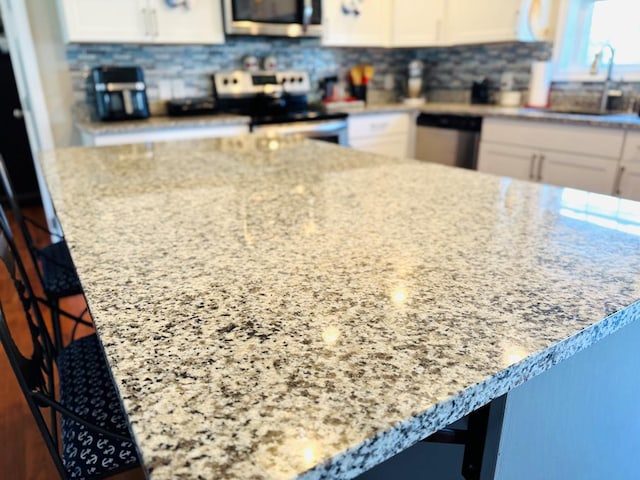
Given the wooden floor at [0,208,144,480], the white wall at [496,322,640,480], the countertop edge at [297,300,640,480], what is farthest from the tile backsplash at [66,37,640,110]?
the countertop edge at [297,300,640,480]

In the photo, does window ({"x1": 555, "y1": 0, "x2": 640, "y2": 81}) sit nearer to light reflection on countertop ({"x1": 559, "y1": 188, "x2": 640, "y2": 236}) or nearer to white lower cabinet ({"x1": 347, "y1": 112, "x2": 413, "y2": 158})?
white lower cabinet ({"x1": 347, "y1": 112, "x2": 413, "y2": 158})

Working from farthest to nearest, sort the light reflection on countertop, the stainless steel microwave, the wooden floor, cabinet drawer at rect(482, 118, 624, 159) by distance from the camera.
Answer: the stainless steel microwave < cabinet drawer at rect(482, 118, 624, 159) < the wooden floor < the light reflection on countertop

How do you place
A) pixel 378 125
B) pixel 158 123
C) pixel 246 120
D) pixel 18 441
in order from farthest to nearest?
pixel 378 125
pixel 246 120
pixel 158 123
pixel 18 441

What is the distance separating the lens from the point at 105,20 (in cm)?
284

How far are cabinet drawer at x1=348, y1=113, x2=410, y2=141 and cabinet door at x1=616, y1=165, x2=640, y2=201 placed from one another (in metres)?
1.74

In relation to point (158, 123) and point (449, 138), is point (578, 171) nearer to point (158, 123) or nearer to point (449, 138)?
point (449, 138)

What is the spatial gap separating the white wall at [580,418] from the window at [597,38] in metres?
2.93

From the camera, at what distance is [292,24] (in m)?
3.38

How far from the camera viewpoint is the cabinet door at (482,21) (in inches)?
127

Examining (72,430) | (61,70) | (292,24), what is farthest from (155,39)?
(72,430)

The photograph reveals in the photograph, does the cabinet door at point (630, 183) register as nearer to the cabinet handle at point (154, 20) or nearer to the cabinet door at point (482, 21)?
the cabinet door at point (482, 21)

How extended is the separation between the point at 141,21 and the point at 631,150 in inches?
117

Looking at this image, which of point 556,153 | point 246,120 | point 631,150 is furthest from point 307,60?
point 631,150

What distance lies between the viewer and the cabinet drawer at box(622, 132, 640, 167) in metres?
2.47
